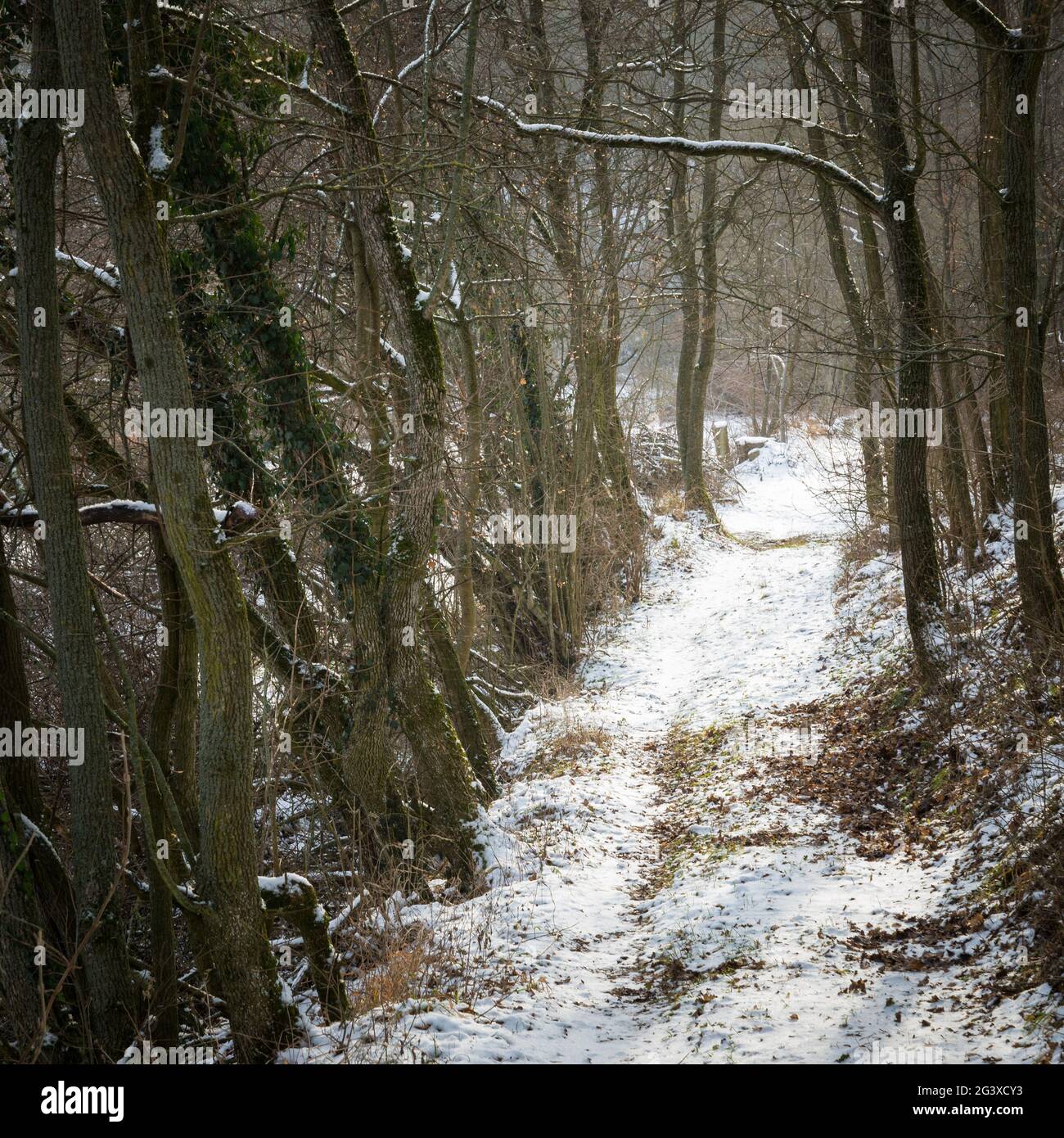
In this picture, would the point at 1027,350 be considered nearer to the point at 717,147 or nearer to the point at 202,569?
the point at 717,147

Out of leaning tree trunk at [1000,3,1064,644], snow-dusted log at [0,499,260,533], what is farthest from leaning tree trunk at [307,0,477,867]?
leaning tree trunk at [1000,3,1064,644]

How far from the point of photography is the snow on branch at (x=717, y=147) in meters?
7.99

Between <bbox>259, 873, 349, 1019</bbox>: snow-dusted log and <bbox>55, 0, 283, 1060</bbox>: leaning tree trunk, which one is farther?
<bbox>259, 873, 349, 1019</bbox>: snow-dusted log

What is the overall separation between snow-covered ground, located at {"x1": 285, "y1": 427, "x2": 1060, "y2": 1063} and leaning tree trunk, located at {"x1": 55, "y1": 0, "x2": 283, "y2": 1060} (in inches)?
25.1

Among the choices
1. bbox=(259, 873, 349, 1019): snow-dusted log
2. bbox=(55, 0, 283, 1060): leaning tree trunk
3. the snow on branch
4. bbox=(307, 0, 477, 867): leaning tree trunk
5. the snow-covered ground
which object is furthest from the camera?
the snow on branch

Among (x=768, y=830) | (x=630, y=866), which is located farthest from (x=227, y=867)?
(x=768, y=830)

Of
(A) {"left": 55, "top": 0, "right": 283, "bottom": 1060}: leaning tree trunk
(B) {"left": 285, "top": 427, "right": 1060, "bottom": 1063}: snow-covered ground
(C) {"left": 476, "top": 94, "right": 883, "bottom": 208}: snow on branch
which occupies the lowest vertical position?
(B) {"left": 285, "top": 427, "right": 1060, "bottom": 1063}: snow-covered ground

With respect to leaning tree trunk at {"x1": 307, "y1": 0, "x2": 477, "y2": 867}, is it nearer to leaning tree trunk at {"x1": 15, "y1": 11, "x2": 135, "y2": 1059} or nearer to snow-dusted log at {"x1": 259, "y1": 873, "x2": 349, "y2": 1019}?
snow-dusted log at {"x1": 259, "y1": 873, "x2": 349, "y2": 1019}

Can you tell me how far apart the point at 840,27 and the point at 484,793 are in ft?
27.6

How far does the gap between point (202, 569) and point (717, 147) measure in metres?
5.97

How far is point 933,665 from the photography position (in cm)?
818

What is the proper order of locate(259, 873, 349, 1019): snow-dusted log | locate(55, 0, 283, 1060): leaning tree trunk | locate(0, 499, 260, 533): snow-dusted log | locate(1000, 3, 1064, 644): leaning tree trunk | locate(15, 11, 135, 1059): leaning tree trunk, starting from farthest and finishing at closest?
locate(1000, 3, 1064, 644): leaning tree trunk → locate(0, 499, 260, 533): snow-dusted log → locate(259, 873, 349, 1019): snow-dusted log → locate(15, 11, 135, 1059): leaning tree trunk → locate(55, 0, 283, 1060): leaning tree trunk

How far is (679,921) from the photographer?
21.0ft

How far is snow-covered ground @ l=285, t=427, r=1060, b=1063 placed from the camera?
4719mm
